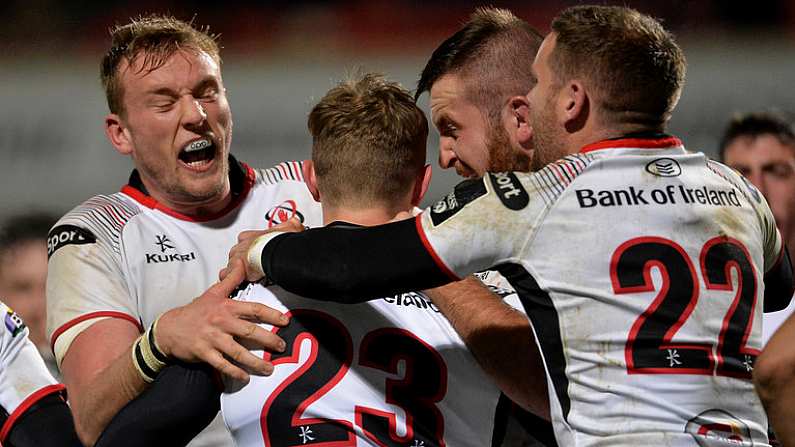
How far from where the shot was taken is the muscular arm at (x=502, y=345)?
226cm

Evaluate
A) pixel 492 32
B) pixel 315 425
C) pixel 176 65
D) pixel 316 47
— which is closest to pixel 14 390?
pixel 176 65

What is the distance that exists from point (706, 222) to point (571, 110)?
0.38 m

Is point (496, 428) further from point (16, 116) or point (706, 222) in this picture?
point (16, 116)

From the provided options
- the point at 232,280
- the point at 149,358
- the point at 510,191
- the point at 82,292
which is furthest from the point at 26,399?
the point at 510,191

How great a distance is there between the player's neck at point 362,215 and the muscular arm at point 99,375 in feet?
1.81

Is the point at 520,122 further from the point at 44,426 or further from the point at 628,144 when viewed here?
the point at 44,426

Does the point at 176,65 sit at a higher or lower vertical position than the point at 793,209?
higher

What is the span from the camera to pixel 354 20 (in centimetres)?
704

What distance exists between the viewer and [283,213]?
344 centimetres

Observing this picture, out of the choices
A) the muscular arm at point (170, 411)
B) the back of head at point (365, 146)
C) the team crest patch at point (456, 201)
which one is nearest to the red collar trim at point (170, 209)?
the back of head at point (365, 146)

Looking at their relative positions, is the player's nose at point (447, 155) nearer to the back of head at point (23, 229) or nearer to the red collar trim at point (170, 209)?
the red collar trim at point (170, 209)

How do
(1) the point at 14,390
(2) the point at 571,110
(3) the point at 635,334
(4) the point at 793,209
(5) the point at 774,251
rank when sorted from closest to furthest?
1. (3) the point at 635,334
2. (2) the point at 571,110
3. (5) the point at 774,251
4. (1) the point at 14,390
5. (4) the point at 793,209

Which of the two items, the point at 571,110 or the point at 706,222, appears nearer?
the point at 706,222

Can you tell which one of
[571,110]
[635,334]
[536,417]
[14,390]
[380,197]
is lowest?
[14,390]
